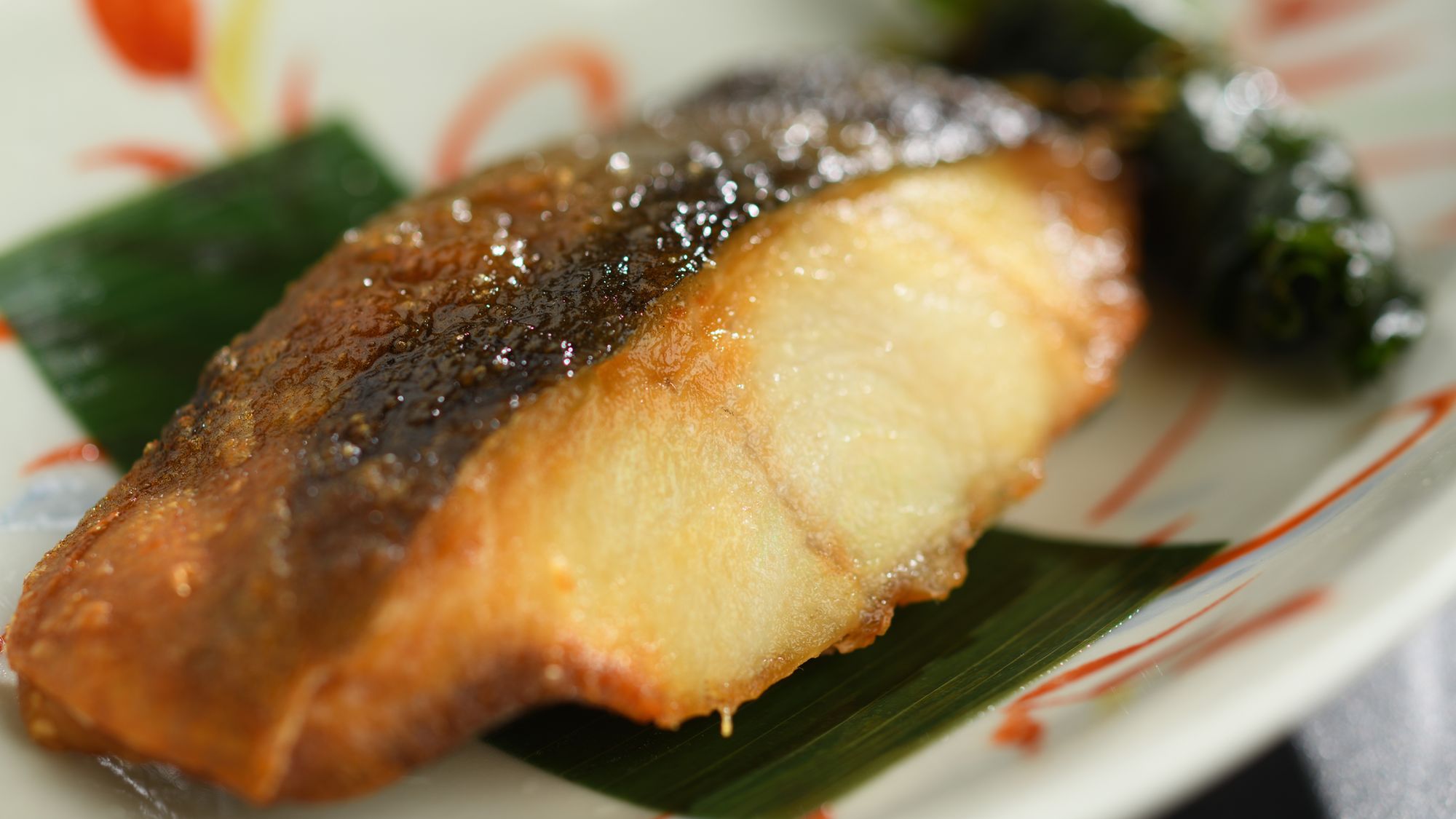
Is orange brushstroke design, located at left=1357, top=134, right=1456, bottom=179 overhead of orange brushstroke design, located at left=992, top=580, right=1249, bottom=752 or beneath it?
overhead

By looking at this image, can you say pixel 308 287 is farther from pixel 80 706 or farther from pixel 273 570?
pixel 80 706

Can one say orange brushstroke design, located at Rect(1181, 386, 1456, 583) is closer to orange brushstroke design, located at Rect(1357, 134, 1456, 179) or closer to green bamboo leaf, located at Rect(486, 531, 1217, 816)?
green bamboo leaf, located at Rect(486, 531, 1217, 816)

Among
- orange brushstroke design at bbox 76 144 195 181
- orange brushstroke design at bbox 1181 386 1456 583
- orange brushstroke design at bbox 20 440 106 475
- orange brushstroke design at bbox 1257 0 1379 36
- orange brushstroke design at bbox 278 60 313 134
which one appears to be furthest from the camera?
orange brushstroke design at bbox 1257 0 1379 36

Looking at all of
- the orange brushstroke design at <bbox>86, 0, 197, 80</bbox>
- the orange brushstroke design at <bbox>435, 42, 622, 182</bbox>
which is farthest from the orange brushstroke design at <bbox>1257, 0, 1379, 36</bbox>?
the orange brushstroke design at <bbox>86, 0, 197, 80</bbox>

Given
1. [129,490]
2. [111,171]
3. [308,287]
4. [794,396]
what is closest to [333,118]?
[111,171]

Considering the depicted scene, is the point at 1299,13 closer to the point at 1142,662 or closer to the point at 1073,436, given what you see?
the point at 1073,436
